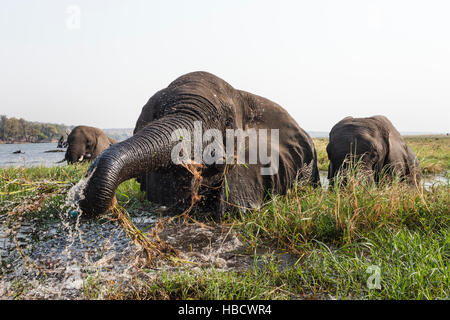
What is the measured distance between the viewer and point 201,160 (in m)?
4.00

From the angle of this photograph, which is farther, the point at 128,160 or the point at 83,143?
the point at 83,143

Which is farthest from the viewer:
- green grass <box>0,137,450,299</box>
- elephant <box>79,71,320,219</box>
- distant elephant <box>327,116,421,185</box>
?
distant elephant <box>327,116,421,185</box>

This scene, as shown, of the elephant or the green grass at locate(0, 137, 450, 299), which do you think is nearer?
the green grass at locate(0, 137, 450, 299)

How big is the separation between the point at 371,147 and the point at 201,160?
4.11 meters

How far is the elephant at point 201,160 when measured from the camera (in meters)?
3.11

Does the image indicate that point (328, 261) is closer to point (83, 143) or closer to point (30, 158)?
point (83, 143)

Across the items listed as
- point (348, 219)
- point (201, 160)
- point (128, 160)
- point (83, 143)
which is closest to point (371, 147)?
point (348, 219)

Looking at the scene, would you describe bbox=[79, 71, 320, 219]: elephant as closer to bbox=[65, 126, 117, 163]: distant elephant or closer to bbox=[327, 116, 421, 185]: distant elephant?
bbox=[327, 116, 421, 185]: distant elephant

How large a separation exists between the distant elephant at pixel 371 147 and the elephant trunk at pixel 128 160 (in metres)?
3.94

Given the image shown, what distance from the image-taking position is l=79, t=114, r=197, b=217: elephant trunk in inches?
116

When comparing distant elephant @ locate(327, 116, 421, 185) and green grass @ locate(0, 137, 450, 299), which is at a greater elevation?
distant elephant @ locate(327, 116, 421, 185)

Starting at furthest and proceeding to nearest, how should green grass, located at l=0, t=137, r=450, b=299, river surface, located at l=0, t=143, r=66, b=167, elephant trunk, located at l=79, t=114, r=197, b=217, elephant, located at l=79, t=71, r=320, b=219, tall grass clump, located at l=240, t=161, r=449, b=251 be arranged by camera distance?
river surface, located at l=0, t=143, r=66, b=167, tall grass clump, located at l=240, t=161, r=449, b=251, elephant, located at l=79, t=71, r=320, b=219, elephant trunk, located at l=79, t=114, r=197, b=217, green grass, located at l=0, t=137, r=450, b=299

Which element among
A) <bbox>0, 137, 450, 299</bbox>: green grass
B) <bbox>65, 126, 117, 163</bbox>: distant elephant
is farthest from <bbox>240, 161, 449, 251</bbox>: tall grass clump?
<bbox>65, 126, 117, 163</bbox>: distant elephant

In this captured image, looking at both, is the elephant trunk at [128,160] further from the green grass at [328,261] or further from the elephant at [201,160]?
the green grass at [328,261]
